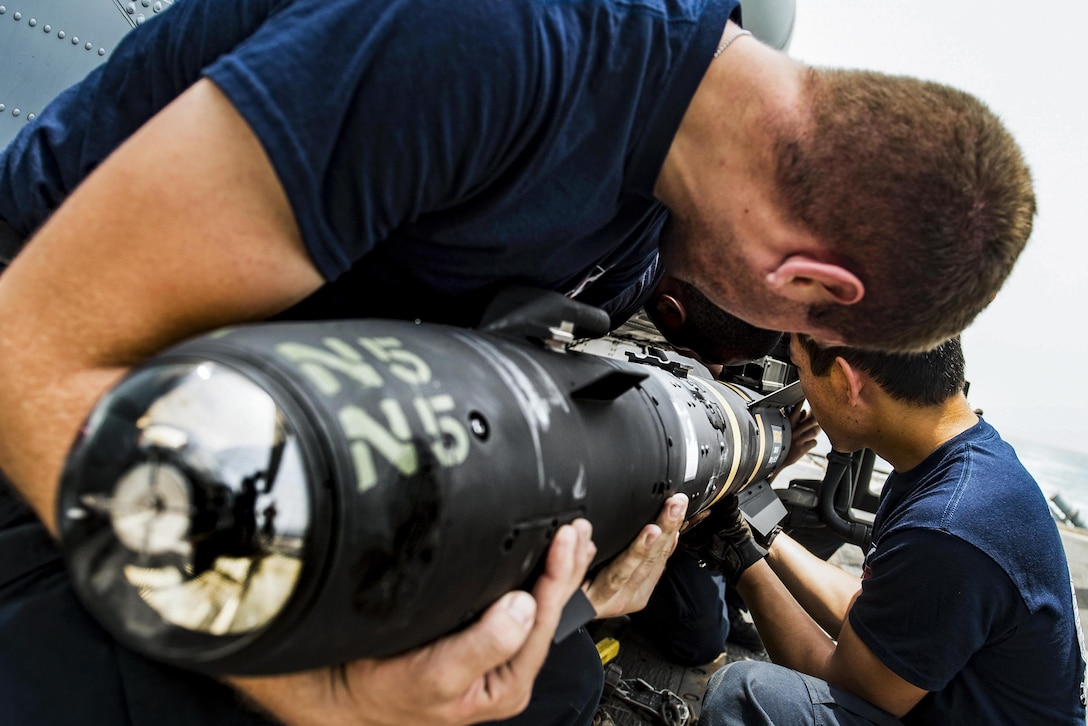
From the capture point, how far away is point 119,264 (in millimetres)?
772

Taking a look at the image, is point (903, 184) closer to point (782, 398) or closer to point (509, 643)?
point (509, 643)

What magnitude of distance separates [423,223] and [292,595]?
0.61m

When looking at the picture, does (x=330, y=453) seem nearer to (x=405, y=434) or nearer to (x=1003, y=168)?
(x=405, y=434)

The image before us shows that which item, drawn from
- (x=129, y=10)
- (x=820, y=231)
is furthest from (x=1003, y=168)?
(x=129, y=10)

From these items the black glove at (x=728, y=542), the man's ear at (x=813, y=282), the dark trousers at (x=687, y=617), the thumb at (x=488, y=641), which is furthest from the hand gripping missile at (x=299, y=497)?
the dark trousers at (x=687, y=617)

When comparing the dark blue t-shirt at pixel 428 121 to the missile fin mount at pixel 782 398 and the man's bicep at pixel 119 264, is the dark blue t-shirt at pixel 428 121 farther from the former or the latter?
the missile fin mount at pixel 782 398

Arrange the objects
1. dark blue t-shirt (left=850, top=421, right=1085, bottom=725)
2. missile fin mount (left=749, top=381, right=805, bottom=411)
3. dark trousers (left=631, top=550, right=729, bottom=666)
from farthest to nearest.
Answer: dark trousers (left=631, top=550, right=729, bottom=666) → missile fin mount (left=749, top=381, right=805, bottom=411) → dark blue t-shirt (left=850, top=421, right=1085, bottom=725)

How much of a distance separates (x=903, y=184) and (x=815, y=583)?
188 centimetres

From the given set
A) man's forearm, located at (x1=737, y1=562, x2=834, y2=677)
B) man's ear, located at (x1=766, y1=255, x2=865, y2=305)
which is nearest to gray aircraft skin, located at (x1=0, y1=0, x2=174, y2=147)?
man's ear, located at (x1=766, y1=255, x2=865, y2=305)

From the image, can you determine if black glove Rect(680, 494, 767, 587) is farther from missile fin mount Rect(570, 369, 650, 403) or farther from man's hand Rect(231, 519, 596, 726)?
man's hand Rect(231, 519, 596, 726)

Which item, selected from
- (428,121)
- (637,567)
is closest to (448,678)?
(637,567)

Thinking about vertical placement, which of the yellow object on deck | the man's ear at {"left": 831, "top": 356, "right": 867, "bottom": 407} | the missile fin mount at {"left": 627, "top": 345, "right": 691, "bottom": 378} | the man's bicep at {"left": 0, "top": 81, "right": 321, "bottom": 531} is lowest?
the yellow object on deck

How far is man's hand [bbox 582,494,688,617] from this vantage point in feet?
4.18

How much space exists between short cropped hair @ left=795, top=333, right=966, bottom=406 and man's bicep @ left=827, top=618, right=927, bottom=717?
2.55ft
